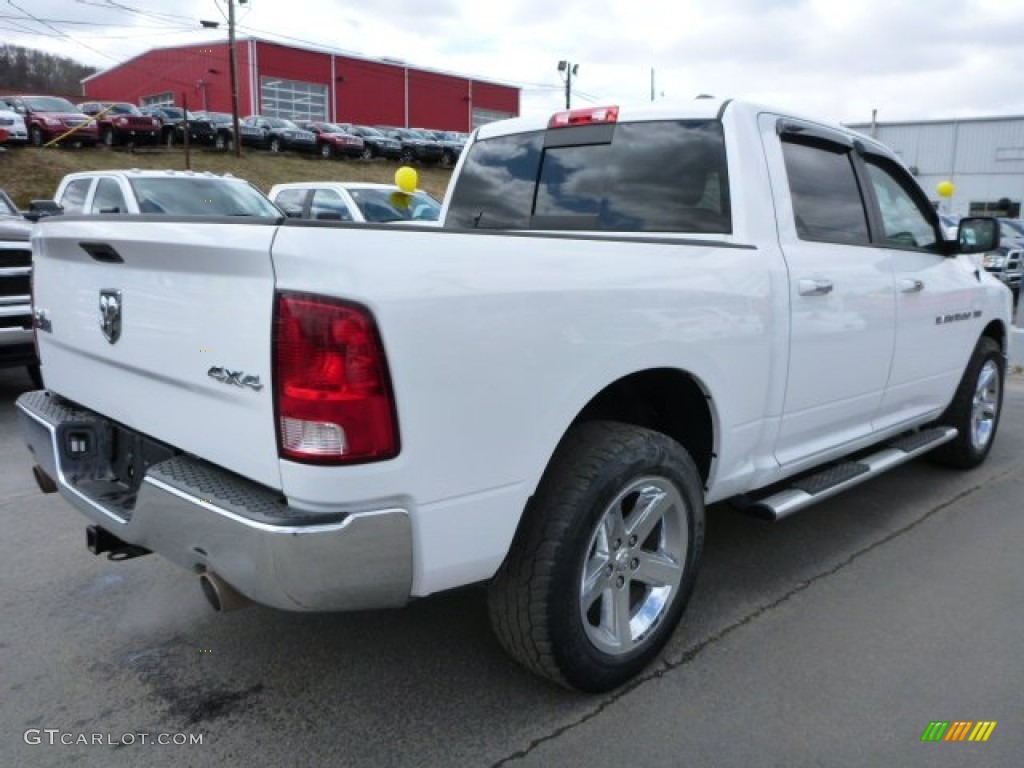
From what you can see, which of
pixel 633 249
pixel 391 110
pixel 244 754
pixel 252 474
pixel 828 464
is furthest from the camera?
pixel 391 110

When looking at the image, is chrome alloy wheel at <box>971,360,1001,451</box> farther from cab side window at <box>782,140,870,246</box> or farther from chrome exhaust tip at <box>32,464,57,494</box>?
chrome exhaust tip at <box>32,464,57,494</box>

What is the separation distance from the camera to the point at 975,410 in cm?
503

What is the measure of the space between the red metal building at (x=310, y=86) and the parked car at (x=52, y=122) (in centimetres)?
1571

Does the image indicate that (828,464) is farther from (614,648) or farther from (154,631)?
(154,631)

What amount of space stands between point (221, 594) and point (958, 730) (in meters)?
2.18

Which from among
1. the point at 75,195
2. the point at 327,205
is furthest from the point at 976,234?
the point at 75,195

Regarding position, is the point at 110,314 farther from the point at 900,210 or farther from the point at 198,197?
the point at 198,197

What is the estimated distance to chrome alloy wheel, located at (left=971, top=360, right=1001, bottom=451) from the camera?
16.5 ft

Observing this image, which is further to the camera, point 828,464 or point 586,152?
point 828,464

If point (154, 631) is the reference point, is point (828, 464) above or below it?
above

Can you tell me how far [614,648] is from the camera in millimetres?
2631

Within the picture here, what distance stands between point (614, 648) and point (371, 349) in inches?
52.4

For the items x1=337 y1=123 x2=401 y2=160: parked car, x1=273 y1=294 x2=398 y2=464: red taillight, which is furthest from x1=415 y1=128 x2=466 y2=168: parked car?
x1=273 y1=294 x2=398 y2=464: red taillight

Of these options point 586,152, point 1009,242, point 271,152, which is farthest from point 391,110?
point 586,152
